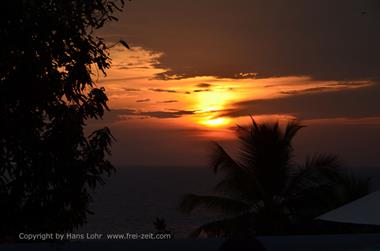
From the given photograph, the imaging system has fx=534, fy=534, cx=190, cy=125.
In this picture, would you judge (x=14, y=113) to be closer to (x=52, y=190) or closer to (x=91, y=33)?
(x=52, y=190)

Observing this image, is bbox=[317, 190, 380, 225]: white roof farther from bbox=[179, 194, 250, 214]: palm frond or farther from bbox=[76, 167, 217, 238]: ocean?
bbox=[76, 167, 217, 238]: ocean

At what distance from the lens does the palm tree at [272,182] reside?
59.7 feet

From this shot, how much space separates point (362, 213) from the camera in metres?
7.52

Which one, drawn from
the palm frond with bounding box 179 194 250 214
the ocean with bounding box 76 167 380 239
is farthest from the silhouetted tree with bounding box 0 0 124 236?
the ocean with bounding box 76 167 380 239

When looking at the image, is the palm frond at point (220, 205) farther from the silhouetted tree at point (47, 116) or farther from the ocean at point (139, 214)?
the ocean at point (139, 214)

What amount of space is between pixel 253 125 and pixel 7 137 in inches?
440

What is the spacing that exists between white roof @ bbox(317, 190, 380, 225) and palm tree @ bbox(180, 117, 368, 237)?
1024cm

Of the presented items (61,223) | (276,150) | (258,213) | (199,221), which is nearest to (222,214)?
(258,213)

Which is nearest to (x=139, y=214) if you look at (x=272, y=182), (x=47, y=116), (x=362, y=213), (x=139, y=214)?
(x=139, y=214)

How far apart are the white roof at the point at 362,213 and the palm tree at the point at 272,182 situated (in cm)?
1024

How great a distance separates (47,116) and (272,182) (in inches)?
421

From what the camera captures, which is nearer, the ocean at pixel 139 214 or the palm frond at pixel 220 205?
the palm frond at pixel 220 205

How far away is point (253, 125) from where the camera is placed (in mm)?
18750

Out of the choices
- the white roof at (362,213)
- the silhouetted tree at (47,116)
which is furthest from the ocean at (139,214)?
the white roof at (362,213)
